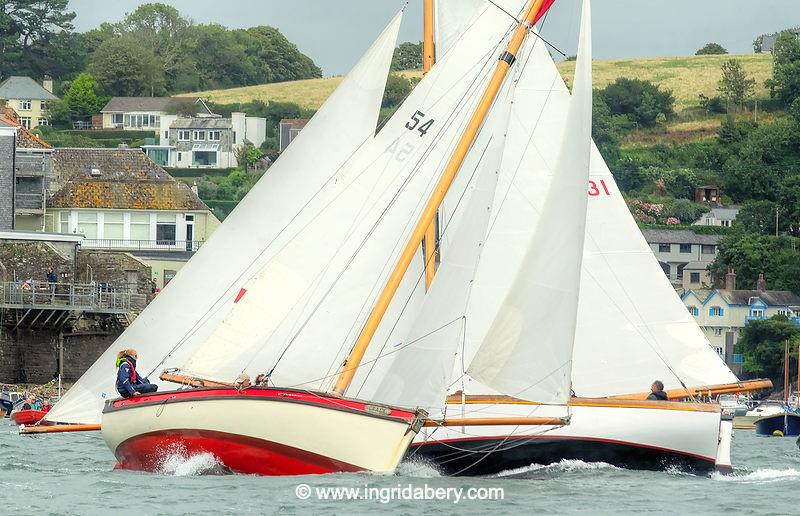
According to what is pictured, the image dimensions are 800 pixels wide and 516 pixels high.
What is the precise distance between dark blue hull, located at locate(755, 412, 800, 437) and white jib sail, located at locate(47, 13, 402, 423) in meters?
37.0

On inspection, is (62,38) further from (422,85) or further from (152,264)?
(422,85)

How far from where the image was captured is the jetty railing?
6338cm

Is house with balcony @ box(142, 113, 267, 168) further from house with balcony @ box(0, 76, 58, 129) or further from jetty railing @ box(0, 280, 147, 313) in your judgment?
jetty railing @ box(0, 280, 147, 313)

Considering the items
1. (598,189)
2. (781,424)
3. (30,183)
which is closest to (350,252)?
(598,189)

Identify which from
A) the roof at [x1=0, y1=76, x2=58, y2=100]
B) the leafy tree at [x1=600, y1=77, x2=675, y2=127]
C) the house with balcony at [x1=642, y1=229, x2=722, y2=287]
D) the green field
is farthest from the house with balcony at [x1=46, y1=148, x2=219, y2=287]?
the green field

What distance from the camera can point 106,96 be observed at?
539 feet

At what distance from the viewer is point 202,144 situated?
14575 cm

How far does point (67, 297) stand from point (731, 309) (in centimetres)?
5085

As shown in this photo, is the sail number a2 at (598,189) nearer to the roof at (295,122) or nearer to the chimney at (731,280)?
the chimney at (731,280)

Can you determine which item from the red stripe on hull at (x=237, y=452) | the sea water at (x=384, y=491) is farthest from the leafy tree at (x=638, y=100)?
the red stripe on hull at (x=237, y=452)

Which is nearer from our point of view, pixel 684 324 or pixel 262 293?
pixel 262 293

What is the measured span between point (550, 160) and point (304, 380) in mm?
7549

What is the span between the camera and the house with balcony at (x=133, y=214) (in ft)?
281

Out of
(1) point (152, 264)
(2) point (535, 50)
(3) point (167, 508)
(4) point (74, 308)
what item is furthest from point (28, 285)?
(3) point (167, 508)
